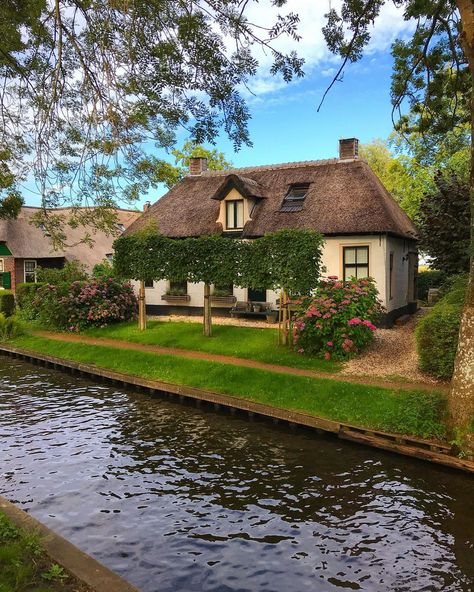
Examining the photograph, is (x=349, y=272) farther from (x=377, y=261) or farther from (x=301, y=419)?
(x=301, y=419)

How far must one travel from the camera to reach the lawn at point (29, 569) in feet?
15.2

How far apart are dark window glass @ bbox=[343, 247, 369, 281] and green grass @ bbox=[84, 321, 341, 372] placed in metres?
4.48

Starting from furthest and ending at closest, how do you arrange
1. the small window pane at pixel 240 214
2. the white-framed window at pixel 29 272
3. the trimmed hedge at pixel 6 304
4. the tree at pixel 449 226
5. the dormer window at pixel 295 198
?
the white-framed window at pixel 29 272 < the trimmed hedge at pixel 6 304 < the small window pane at pixel 240 214 < the dormer window at pixel 295 198 < the tree at pixel 449 226

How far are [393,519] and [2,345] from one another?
19.5 m

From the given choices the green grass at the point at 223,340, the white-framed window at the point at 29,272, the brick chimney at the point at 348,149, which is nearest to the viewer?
the green grass at the point at 223,340

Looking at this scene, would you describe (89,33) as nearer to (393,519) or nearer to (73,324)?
(393,519)

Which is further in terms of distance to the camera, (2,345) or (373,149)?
(373,149)

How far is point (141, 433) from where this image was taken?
11922 mm

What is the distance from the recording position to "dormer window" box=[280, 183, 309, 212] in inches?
925

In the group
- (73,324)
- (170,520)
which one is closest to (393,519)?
(170,520)

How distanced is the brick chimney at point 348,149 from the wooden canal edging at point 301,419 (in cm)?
1557

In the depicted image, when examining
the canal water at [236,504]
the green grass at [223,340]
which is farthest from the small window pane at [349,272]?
the canal water at [236,504]

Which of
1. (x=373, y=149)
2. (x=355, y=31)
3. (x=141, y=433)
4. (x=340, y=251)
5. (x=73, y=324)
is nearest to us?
(x=355, y=31)

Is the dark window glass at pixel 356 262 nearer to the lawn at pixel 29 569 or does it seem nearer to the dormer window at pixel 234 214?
the dormer window at pixel 234 214
